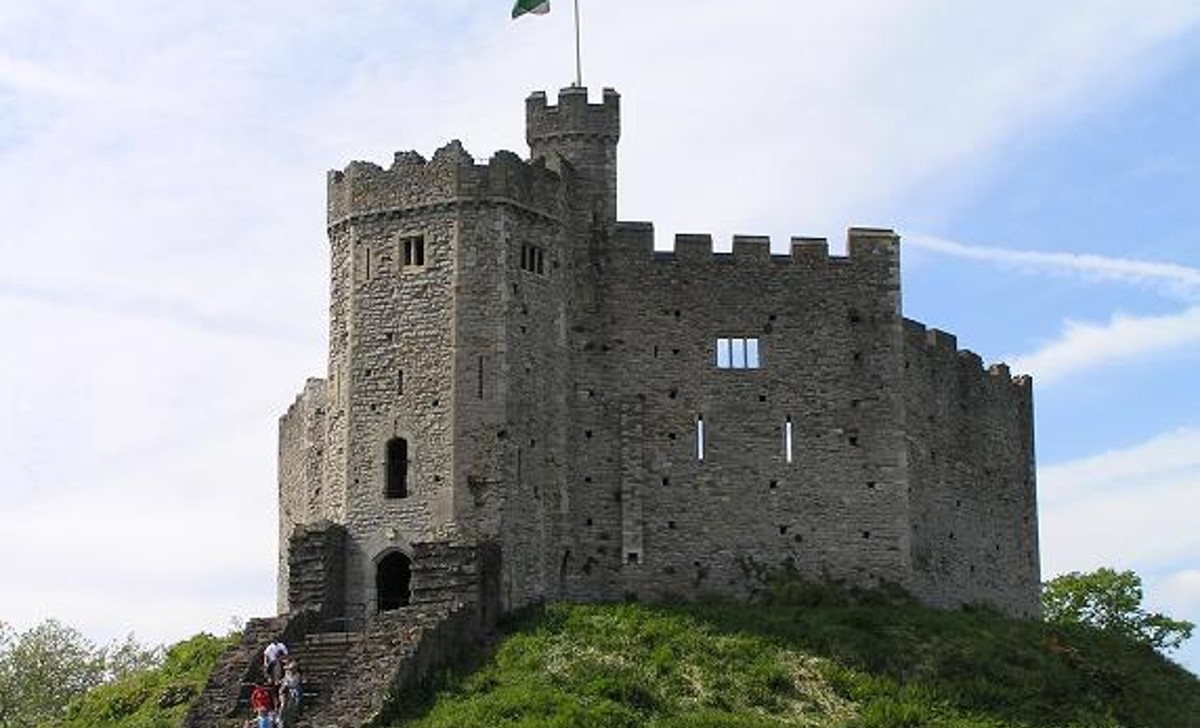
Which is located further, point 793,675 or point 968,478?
point 968,478

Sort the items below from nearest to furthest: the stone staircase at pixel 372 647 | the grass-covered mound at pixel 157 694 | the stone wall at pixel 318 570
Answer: the stone staircase at pixel 372 647 → the grass-covered mound at pixel 157 694 → the stone wall at pixel 318 570

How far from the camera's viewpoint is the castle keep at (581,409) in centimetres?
5653

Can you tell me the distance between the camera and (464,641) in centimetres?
5306

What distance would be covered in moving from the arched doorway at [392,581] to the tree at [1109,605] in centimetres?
2987

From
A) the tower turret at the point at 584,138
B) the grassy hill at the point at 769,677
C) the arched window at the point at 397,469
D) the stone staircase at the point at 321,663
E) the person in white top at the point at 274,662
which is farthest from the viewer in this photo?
the tower turret at the point at 584,138

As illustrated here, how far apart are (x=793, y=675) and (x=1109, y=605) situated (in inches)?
1229

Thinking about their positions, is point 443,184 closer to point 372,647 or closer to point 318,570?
point 318,570

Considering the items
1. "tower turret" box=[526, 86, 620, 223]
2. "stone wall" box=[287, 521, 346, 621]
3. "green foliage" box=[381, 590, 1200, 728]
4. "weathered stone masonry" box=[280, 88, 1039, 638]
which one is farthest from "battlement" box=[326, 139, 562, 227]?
"green foliage" box=[381, 590, 1200, 728]

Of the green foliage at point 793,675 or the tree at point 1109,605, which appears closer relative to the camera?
the green foliage at point 793,675

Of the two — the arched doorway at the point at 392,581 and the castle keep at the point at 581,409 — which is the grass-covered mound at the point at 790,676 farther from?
the arched doorway at the point at 392,581

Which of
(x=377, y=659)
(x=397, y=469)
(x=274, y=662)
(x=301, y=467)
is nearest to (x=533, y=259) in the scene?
(x=397, y=469)

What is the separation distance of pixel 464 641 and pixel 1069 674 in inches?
529

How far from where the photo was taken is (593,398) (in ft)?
195

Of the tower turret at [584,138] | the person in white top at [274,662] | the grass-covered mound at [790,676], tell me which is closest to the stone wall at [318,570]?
the person in white top at [274,662]
